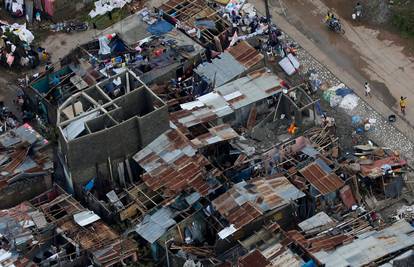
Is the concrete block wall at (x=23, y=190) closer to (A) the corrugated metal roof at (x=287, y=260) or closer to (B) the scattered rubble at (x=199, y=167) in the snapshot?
(B) the scattered rubble at (x=199, y=167)

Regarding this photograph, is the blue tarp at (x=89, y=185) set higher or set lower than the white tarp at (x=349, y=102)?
lower

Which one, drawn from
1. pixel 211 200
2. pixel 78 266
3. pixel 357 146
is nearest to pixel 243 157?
pixel 211 200

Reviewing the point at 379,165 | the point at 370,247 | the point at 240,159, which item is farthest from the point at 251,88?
the point at 370,247

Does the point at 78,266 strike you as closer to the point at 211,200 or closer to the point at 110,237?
the point at 110,237

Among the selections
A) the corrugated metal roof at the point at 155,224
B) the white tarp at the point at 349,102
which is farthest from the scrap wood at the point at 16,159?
the white tarp at the point at 349,102

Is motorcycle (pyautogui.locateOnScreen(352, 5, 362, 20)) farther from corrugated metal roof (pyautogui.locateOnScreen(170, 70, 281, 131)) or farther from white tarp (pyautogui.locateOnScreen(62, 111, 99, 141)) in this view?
white tarp (pyautogui.locateOnScreen(62, 111, 99, 141))

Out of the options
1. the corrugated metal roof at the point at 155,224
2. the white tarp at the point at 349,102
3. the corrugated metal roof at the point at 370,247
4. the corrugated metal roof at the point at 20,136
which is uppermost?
the corrugated metal roof at the point at 20,136
